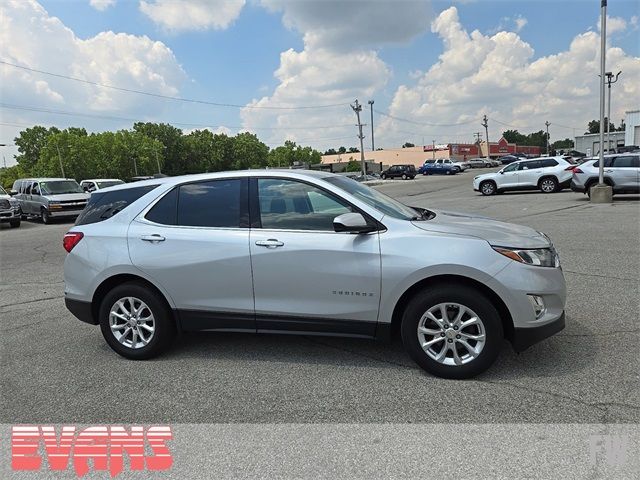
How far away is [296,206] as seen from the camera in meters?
4.11

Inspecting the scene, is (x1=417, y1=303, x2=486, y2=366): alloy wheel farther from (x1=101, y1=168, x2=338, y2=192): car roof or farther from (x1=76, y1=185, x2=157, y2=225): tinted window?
(x1=76, y1=185, x2=157, y2=225): tinted window

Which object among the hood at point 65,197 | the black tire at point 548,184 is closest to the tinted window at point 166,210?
the hood at point 65,197

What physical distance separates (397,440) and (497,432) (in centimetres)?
64

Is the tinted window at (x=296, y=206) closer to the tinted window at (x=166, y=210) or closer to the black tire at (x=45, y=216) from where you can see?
the tinted window at (x=166, y=210)

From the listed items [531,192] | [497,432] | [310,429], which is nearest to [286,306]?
[310,429]

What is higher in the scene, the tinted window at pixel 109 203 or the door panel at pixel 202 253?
the tinted window at pixel 109 203

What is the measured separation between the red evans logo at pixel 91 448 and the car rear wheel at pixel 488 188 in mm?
21570

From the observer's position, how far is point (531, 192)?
22594 millimetres

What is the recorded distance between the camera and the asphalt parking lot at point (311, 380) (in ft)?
10.9

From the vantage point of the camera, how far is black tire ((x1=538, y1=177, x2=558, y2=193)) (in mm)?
20984

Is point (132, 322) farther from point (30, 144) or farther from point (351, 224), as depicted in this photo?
point (30, 144)

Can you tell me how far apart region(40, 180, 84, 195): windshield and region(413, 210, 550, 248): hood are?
20.4 meters

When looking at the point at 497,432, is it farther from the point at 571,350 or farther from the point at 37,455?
the point at 37,455

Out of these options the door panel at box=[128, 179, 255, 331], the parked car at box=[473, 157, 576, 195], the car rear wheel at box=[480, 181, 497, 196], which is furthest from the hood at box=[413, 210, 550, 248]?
the car rear wheel at box=[480, 181, 497, 196]
